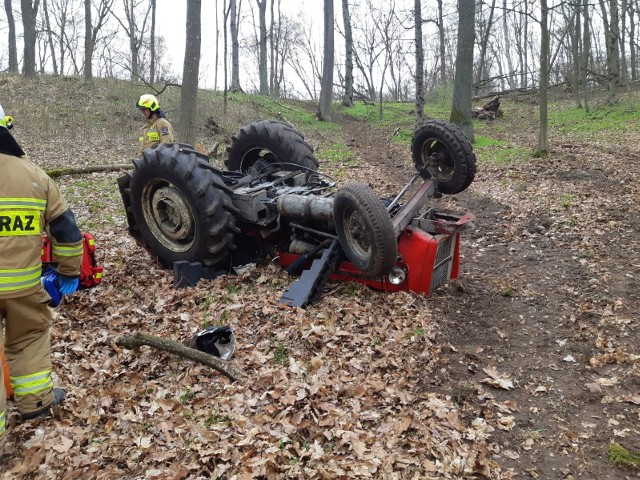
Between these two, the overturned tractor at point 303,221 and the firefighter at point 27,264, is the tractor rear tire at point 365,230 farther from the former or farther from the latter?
the firefighter at point 27,264

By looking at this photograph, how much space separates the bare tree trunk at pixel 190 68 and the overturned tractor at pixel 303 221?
6.50 meters

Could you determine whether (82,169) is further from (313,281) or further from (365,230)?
(365,230)

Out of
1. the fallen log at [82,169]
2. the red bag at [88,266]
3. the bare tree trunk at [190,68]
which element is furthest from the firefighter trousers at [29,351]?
the bare tree trunk at [190,68]

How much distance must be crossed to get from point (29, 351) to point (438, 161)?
14.5 feet

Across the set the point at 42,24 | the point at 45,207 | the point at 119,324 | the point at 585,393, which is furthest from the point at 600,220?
the point at 42,24

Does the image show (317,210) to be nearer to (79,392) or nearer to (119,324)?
(119,324)

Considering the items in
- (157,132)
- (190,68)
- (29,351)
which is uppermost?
(190,68)

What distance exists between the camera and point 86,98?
20.8 metres

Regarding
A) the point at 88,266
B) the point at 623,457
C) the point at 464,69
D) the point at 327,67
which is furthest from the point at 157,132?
the point at 327,67

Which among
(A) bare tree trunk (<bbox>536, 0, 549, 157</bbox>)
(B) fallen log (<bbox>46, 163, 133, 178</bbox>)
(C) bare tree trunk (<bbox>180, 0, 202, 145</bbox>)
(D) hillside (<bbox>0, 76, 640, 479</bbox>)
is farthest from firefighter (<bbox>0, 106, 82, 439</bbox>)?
(A) bare tree trunk (<bbox>536, 0, 549, 157</bbox>)

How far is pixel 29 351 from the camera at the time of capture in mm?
3574

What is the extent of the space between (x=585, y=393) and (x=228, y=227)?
3785 mm

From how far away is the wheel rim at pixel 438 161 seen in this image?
5871mm

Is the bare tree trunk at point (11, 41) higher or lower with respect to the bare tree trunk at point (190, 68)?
higher
